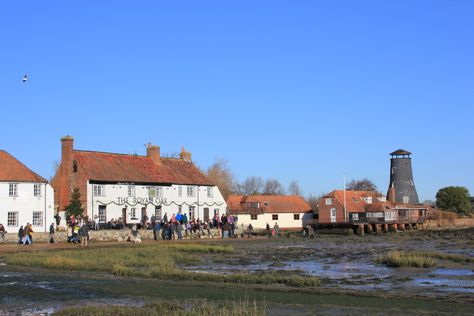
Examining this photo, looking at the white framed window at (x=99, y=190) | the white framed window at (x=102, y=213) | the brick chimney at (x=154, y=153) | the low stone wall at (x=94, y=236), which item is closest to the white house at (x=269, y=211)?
the brick chimney at (x=154, y=153)

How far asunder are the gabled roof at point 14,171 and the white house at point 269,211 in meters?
44.4

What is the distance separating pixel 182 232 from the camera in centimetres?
5622

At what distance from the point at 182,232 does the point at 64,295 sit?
35.6 meters

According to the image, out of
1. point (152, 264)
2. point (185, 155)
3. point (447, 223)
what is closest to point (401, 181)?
point (447, 223)

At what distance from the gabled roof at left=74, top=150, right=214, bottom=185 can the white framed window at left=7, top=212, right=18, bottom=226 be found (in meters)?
7.70

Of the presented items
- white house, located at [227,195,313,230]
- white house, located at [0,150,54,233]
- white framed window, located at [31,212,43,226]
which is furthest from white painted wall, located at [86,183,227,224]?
white house, located at [227,195,313,230]

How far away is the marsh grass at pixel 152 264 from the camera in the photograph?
24.4 m

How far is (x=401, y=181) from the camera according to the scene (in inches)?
4365

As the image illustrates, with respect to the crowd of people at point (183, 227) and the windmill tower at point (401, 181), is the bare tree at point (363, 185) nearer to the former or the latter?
the windmill tower at point (401, 181)

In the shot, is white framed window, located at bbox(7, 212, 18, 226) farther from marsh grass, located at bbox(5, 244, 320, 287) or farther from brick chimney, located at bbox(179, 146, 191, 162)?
brick chimney, located at bbox(179, 146, 191, 162)

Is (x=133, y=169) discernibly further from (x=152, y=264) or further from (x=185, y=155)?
(x=152, y=264)

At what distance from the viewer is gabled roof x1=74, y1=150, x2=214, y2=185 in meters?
60.9

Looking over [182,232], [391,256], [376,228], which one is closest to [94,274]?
[391,256]

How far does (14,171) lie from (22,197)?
2446 mm
